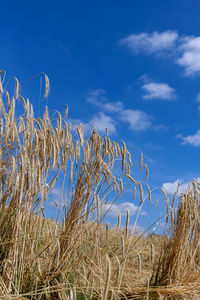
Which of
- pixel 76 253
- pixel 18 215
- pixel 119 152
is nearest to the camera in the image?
pixel 18 215

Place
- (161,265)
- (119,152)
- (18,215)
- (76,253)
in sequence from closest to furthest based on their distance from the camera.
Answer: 1. (18,215)
2. (76,253)
3. (119,152)
4. (161,265)

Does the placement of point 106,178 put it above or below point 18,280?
above

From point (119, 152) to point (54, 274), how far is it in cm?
90

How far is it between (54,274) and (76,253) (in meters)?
0.19

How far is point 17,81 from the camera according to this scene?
217 centimetres

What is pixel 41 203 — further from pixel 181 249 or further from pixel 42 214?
pixel 181 249

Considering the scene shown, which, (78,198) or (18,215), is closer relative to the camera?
(18,215)

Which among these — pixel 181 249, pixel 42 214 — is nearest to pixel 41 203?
pixel 42 214

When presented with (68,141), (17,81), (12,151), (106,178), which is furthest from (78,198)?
(17,81)

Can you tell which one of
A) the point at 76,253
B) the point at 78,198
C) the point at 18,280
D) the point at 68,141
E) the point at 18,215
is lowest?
the point at 18,280

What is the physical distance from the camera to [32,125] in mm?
2146

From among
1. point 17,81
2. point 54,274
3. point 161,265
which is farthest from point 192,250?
point 17,81

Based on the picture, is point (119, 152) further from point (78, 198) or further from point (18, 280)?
point (18, 280)

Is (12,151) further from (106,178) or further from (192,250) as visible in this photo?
(192,250)
